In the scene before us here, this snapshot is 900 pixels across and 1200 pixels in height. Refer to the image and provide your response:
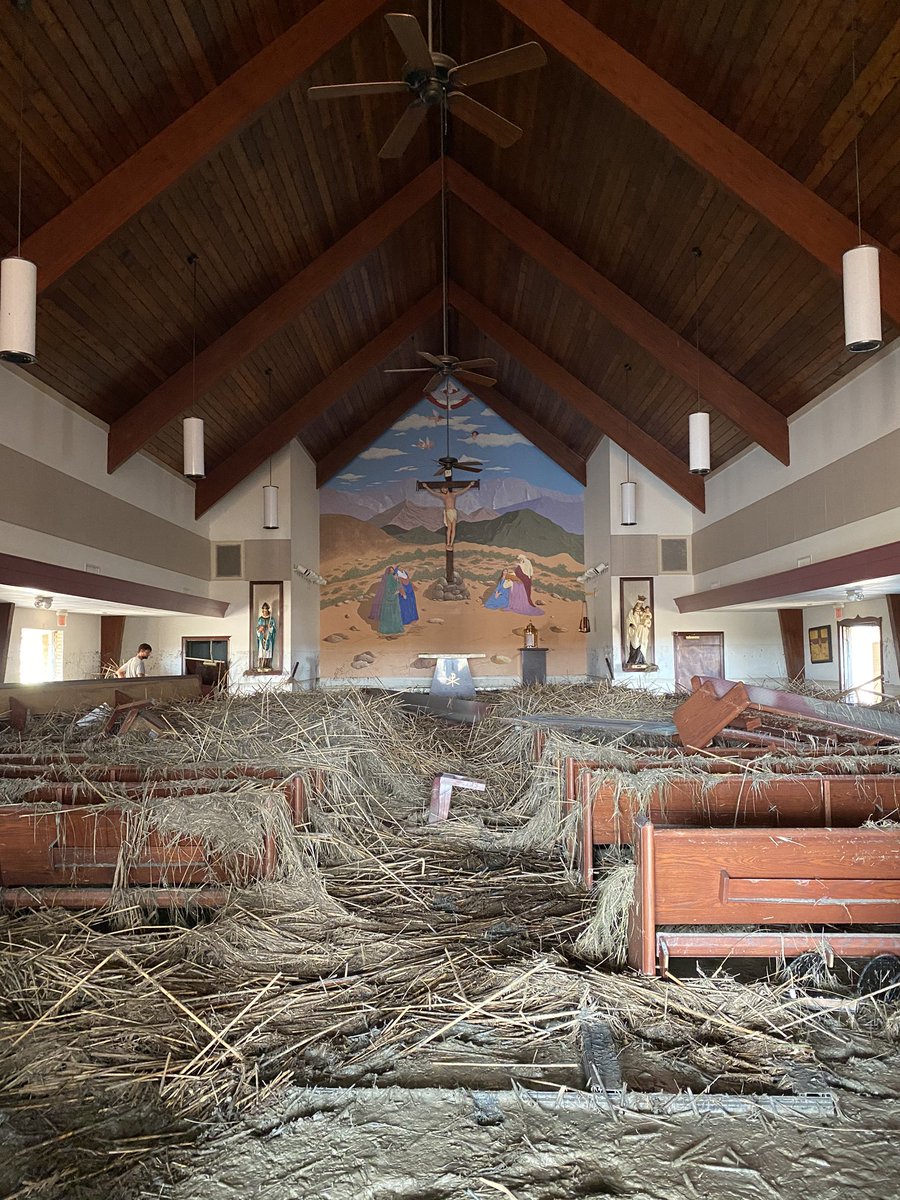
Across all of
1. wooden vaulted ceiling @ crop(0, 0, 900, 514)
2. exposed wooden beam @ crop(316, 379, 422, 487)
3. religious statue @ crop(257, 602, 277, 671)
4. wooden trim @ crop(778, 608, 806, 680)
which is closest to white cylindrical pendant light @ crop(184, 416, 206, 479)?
wooden vaulted ceiling @ crop(0, 0, 900, 514)

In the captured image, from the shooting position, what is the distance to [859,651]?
10.6 m

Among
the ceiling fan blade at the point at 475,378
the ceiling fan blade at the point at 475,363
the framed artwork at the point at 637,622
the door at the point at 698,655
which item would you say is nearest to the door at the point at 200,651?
the ceiling fan blade at the point at 475,378

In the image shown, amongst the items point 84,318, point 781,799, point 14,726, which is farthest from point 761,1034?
point 84,318

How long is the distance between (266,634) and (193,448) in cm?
520

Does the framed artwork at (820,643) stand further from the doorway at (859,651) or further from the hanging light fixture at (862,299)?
the hanging light fixture at (862,299)

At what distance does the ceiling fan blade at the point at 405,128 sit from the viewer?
224 inches

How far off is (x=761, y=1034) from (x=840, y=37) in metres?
6.58

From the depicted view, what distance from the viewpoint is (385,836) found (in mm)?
4219

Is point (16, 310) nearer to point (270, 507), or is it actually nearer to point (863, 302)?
point (863, 302)

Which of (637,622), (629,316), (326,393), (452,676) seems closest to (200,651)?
(452,676)

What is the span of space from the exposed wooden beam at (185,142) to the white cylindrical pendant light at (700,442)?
554 cm

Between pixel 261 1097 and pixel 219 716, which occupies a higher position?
pixel 219 716

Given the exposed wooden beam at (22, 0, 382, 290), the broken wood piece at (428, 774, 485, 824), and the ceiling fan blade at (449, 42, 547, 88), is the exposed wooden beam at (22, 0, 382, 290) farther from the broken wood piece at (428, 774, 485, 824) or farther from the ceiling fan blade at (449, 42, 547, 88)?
the broken wood piece at (428, 774, 485, 824)

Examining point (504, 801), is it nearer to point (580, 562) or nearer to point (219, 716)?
point (219, 716)
